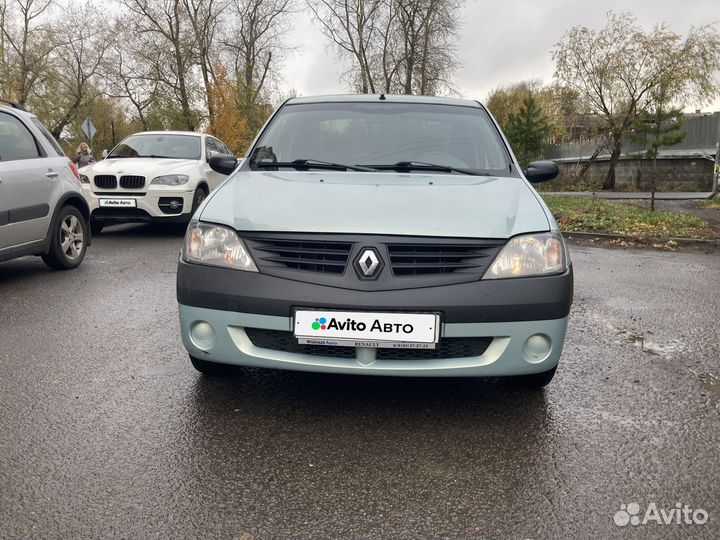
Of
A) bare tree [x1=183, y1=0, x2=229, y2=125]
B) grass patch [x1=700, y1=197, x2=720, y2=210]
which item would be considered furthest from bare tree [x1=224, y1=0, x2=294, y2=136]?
grass patch [x1=700, y1=197, x2=720, y2=210]

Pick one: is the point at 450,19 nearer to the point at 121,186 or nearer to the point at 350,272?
the point at 121,186

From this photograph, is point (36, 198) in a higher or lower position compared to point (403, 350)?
higher

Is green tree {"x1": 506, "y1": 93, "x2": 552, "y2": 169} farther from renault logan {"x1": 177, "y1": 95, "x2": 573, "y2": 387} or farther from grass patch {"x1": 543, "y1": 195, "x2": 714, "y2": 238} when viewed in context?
renault logan {"x1": 177, "y1": 95, "x2": 573, "y2": 387}

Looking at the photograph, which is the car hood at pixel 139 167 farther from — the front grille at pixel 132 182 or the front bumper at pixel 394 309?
the front bumper at pixel 394 309

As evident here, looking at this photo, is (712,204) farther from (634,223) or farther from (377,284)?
(377,284)

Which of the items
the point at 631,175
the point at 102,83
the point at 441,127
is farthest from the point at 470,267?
the point at 102,83

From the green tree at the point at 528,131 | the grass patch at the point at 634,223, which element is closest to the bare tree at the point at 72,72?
the green tree at the point at 528,131

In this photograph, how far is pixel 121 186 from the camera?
9.99m

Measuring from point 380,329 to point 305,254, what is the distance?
0.48m

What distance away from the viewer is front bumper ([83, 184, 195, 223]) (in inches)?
393

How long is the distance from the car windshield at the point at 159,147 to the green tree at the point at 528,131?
25887 mm

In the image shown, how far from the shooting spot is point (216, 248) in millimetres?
3143

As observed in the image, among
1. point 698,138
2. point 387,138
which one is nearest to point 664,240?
point 387,138

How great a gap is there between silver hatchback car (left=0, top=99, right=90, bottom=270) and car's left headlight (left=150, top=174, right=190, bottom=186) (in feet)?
8.53
